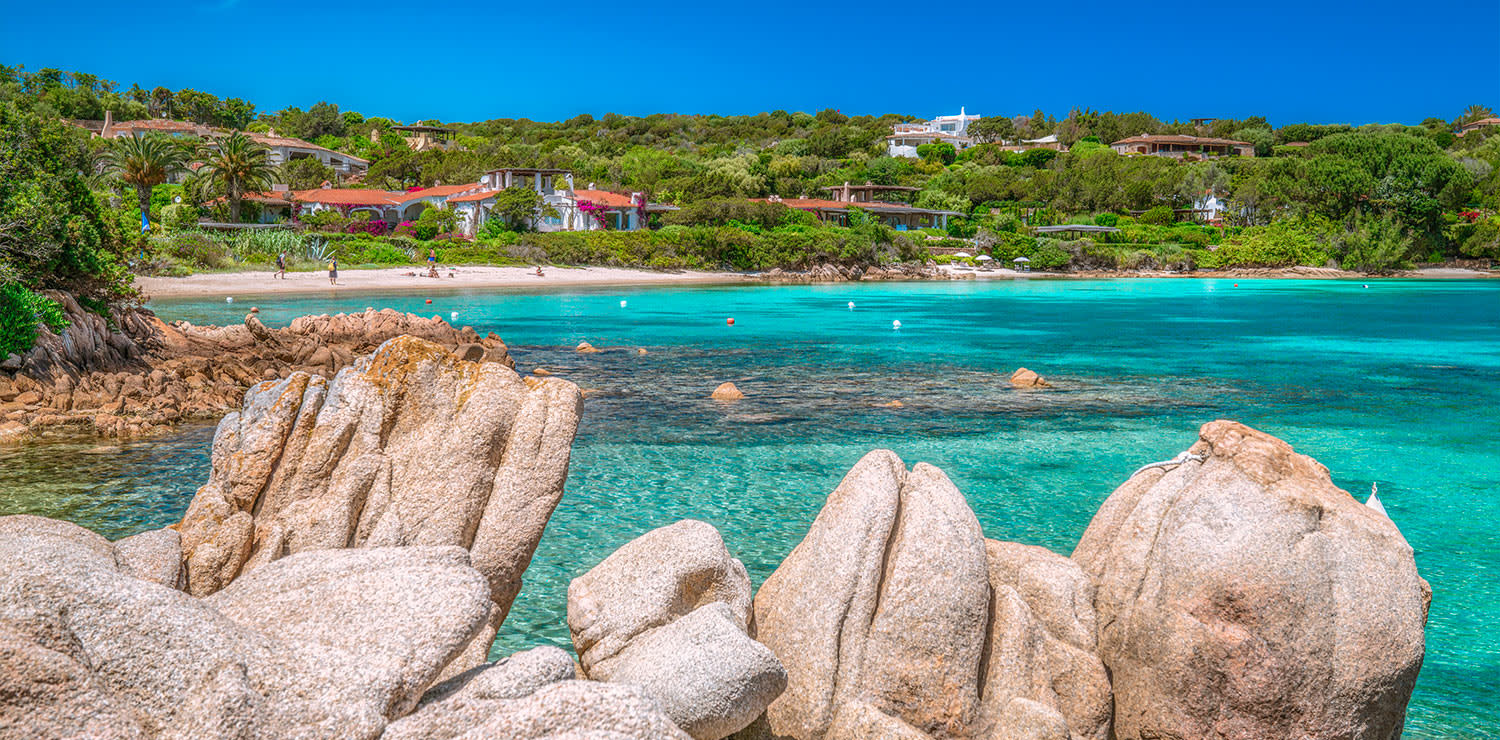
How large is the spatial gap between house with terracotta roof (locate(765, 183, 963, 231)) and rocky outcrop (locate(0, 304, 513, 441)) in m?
81.6

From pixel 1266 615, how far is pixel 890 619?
1.95 meters

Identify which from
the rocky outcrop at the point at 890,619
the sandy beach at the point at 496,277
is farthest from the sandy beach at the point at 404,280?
the rocky outcrop at the point at 890,619

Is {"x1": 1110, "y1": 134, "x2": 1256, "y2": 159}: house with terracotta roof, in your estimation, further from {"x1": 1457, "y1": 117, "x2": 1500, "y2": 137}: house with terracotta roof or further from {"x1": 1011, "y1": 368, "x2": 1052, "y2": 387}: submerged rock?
{"x1": 1011, "y1": 368, "x2": 1052, "y2": 387}: submerged rock

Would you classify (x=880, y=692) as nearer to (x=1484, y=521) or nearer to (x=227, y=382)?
(x=1484, y=521)

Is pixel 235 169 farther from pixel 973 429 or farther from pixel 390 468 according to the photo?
pixel 390 468

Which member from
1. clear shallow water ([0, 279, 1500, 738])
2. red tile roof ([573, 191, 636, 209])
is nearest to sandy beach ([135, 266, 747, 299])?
clear shallow water ([0, 279, 1500, 738])

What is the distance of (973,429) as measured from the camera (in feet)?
63.4

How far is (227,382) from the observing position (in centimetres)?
2172

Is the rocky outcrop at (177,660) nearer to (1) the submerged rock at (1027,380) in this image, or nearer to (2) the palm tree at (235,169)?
(1) the submerged rock at (1027,380)

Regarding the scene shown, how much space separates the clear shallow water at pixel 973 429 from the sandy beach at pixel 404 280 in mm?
9017

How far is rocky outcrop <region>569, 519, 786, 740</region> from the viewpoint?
15.4 ft

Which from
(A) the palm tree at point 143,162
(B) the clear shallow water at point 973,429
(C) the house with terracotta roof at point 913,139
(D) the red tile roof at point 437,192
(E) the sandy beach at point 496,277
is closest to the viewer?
(B) the clear shallow water at point 973,429

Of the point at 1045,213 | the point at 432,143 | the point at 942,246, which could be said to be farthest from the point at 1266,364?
the point at 432,143

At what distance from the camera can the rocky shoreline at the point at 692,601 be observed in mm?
3533
